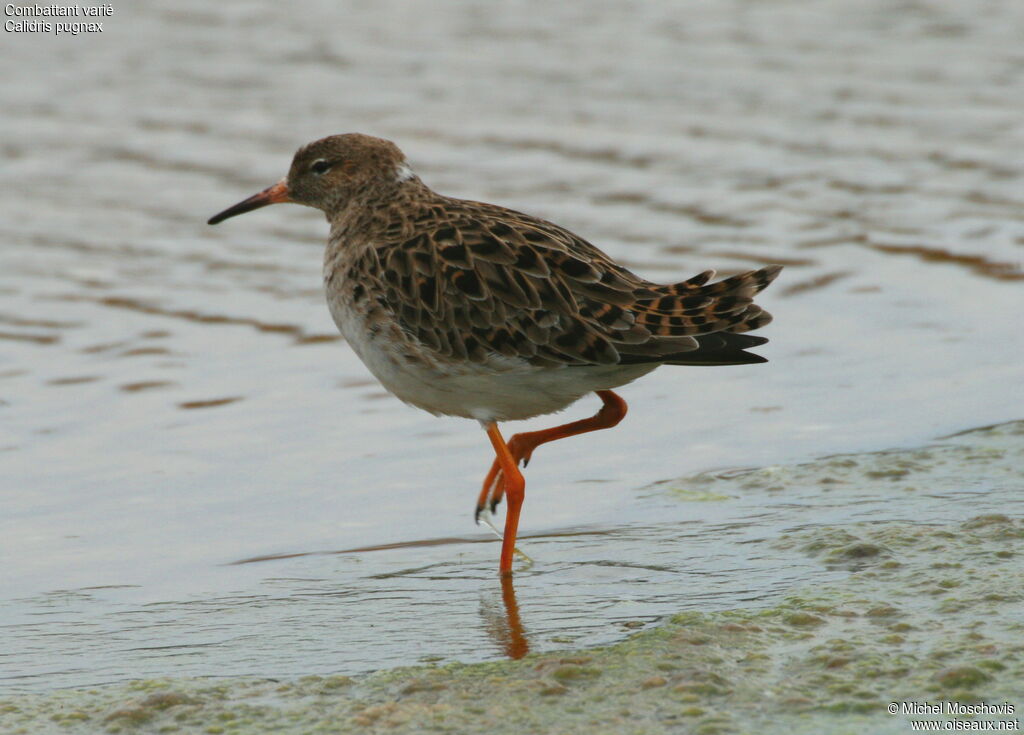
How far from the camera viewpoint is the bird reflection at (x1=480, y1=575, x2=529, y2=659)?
A: 602cm

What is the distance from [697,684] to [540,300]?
1.95 m

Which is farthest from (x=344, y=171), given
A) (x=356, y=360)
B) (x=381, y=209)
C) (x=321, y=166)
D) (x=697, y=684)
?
(x=697, y=684)

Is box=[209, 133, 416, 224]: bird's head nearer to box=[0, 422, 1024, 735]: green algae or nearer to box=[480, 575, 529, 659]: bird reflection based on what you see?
box=[480, 575, 529, 659]: bird reflection

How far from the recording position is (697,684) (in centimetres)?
537

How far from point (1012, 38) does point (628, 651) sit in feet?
39.0

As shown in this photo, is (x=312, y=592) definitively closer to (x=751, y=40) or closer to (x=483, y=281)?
(x=483, y=281)

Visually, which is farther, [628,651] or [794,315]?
[794,315]

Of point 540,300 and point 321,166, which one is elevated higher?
point 321,166

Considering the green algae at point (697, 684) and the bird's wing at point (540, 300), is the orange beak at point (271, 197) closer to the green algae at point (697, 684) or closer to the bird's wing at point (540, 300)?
the bird's wing at point (540, 300)

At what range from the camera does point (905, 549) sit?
21.9 feet

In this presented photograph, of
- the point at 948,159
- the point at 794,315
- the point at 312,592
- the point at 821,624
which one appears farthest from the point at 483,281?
the point at 948,159

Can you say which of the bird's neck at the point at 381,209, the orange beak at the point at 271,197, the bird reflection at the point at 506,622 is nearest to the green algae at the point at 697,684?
the bird reflection at the point at 506,622

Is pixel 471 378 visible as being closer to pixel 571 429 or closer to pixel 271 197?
pixel 571 429

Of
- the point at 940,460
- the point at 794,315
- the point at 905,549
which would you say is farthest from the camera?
the point at 794,315
